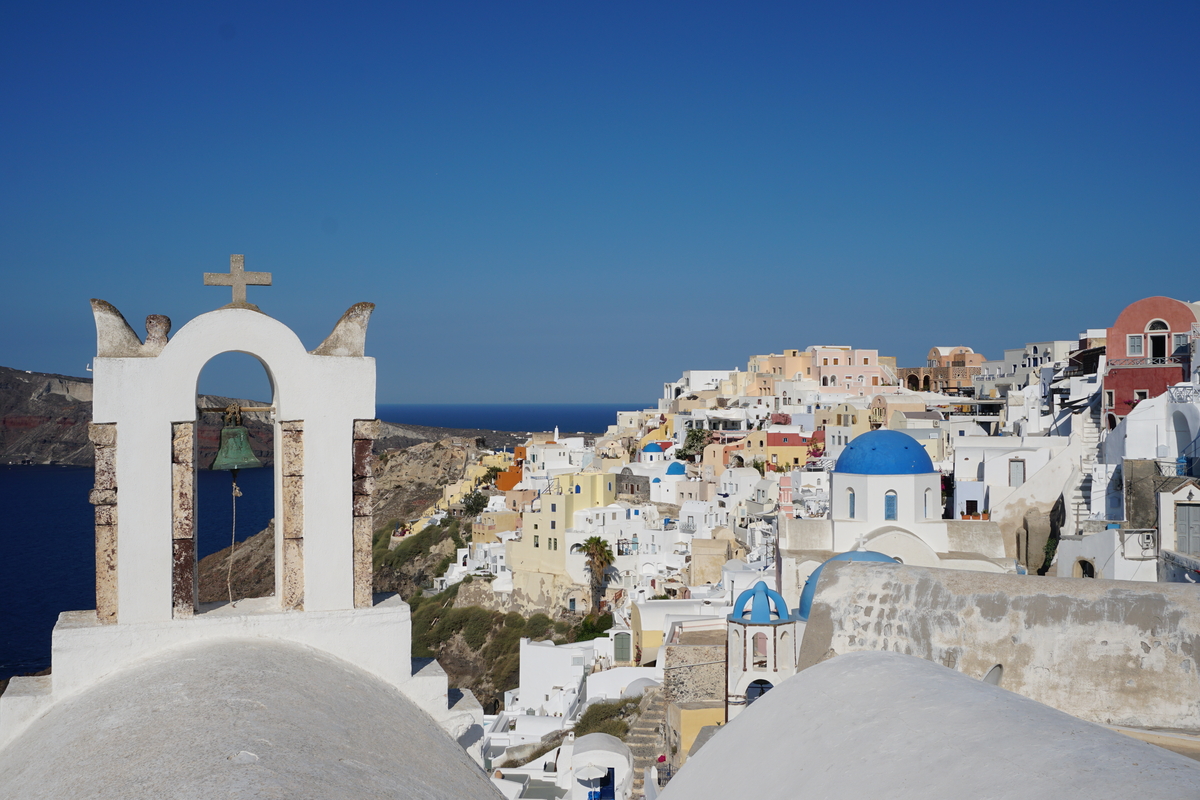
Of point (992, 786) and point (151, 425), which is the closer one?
point (992, 786)

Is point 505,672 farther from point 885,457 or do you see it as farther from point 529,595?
point 885,457

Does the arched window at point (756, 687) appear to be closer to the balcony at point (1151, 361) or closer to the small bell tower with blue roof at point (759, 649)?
the small bell tower with blue roof at point (759, 649)

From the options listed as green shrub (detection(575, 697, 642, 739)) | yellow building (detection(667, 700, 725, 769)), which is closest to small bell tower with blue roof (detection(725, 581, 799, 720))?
yellow building (detection(667, 700, 725, 769))

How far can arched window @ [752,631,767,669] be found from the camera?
558 inches

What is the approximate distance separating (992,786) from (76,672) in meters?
3.79

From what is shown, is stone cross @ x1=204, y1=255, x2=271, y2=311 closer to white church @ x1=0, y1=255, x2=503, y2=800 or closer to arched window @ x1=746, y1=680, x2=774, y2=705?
white church @ x1=0, y1=255, x2=503, y2=800

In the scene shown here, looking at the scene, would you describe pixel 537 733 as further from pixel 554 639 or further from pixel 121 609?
pixel 121 609

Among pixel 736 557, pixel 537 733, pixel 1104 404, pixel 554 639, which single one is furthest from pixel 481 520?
pixel 1104 404

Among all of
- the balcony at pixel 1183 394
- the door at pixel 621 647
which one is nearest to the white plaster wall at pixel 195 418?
the balcony at pixel 1183 394

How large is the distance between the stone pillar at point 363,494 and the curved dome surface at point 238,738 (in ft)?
1.71

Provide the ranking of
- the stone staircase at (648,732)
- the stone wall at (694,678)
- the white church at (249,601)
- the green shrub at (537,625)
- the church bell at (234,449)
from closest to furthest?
1. the white church at (249,601)
2. the church bell at (234,449)
3. the stone staircase at (648,732)
4. the stone wall at (694,678)
5. the green shrub at (537,625)

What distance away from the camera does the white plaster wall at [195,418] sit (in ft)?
14.8

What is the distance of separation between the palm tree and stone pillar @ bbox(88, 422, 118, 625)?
3170 cm

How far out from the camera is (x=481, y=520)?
145ft
